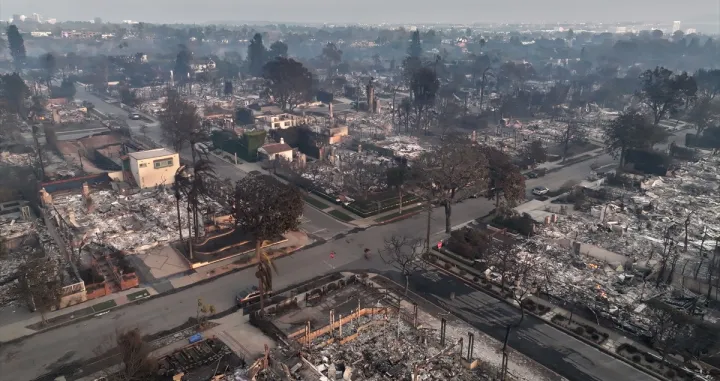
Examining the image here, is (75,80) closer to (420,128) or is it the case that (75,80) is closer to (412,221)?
(420,128)

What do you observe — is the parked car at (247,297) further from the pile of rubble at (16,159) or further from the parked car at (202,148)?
the pile of rubble at (16,159)

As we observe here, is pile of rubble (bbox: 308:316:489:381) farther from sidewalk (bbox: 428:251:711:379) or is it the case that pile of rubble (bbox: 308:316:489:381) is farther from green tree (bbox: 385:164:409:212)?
green tree (bbox: 385:164:409:212)

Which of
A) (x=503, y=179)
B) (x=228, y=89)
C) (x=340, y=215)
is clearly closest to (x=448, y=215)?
(x=503, y=179)

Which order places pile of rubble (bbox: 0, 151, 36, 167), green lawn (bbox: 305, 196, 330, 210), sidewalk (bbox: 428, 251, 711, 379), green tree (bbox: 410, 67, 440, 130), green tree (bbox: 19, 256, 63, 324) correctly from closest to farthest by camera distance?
sidewalk (bbox: 428, 251, 711, 379), green tree (bbox: 19, 256, 63, 324), green lawn (bbox: 305, 196, 330, 210), pile of rubble (bbox: 0, 151, 36, 167), green tree (bbox: 410, 67, 440, 130)

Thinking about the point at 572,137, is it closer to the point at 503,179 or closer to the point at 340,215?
the point at 503,179

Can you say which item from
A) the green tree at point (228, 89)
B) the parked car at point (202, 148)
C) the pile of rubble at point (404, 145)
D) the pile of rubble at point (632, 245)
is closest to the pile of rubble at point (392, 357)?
the pile of rubble at point (632, 245)

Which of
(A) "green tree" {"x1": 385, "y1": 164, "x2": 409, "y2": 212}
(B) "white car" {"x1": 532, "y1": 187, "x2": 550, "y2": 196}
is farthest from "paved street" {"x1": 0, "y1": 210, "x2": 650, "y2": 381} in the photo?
(B) "white car" {"x1": 532, "y1": 187, "x2": 550, "y2": 196}
